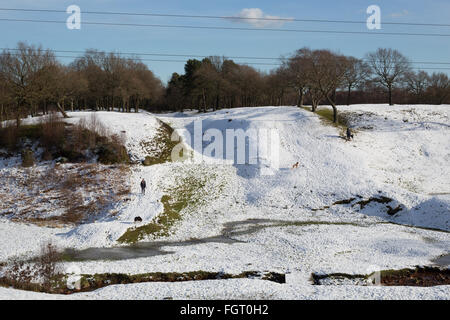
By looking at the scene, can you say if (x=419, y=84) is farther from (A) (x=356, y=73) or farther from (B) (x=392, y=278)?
(B) (x=392, y=278)

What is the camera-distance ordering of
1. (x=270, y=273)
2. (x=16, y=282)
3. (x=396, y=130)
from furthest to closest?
(x=396, y=130)
(x=270, y=273)
(x=16, y=282)

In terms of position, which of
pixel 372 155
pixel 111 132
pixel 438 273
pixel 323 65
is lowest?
pixel 438 273

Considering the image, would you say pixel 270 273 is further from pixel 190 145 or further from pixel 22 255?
Answer: pixel 190 145

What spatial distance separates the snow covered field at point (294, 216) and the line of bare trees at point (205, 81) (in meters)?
6.87

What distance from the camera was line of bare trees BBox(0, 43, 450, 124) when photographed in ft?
152

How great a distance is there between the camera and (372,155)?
42.4 m

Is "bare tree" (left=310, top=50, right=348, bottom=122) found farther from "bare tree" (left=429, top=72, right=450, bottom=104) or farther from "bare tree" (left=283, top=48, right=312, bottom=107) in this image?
"bare tree" (left=429, top=72, right=450, bottom=104)

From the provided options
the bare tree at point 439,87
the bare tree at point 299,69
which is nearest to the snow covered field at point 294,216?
the bare tree at point 299,69

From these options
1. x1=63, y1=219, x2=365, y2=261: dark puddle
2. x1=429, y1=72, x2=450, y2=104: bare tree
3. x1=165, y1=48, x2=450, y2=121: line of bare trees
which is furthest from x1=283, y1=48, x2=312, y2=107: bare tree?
x1=429, y1=72, x2=450, y2=104: bare tree

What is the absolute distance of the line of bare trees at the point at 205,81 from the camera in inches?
1821

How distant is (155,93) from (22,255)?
66.9 metres
